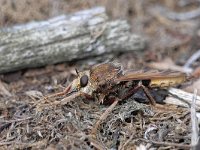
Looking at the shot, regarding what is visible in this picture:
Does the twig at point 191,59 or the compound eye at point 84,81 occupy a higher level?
the compound eye at point 84,81

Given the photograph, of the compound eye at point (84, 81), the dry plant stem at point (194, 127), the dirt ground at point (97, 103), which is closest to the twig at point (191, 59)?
the dirt ground at point (97, 103)

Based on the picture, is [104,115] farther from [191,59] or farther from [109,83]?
[191,59]

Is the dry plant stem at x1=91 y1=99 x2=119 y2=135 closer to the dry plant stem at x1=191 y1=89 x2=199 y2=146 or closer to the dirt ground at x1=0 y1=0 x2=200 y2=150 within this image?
the dirt ground at x1=0 y1=0 x2=200 y2=150

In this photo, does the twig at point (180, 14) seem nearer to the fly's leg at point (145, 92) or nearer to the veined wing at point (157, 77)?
the veined wing at point (157, 77)

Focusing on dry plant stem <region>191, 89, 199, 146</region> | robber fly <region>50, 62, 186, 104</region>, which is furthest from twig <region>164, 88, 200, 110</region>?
dry plant stem <region>191, 89, 199, 146</region>

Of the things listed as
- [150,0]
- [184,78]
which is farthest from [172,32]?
[184,78]

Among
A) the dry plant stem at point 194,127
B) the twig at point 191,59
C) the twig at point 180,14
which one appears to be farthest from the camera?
the twig at point 180,14
